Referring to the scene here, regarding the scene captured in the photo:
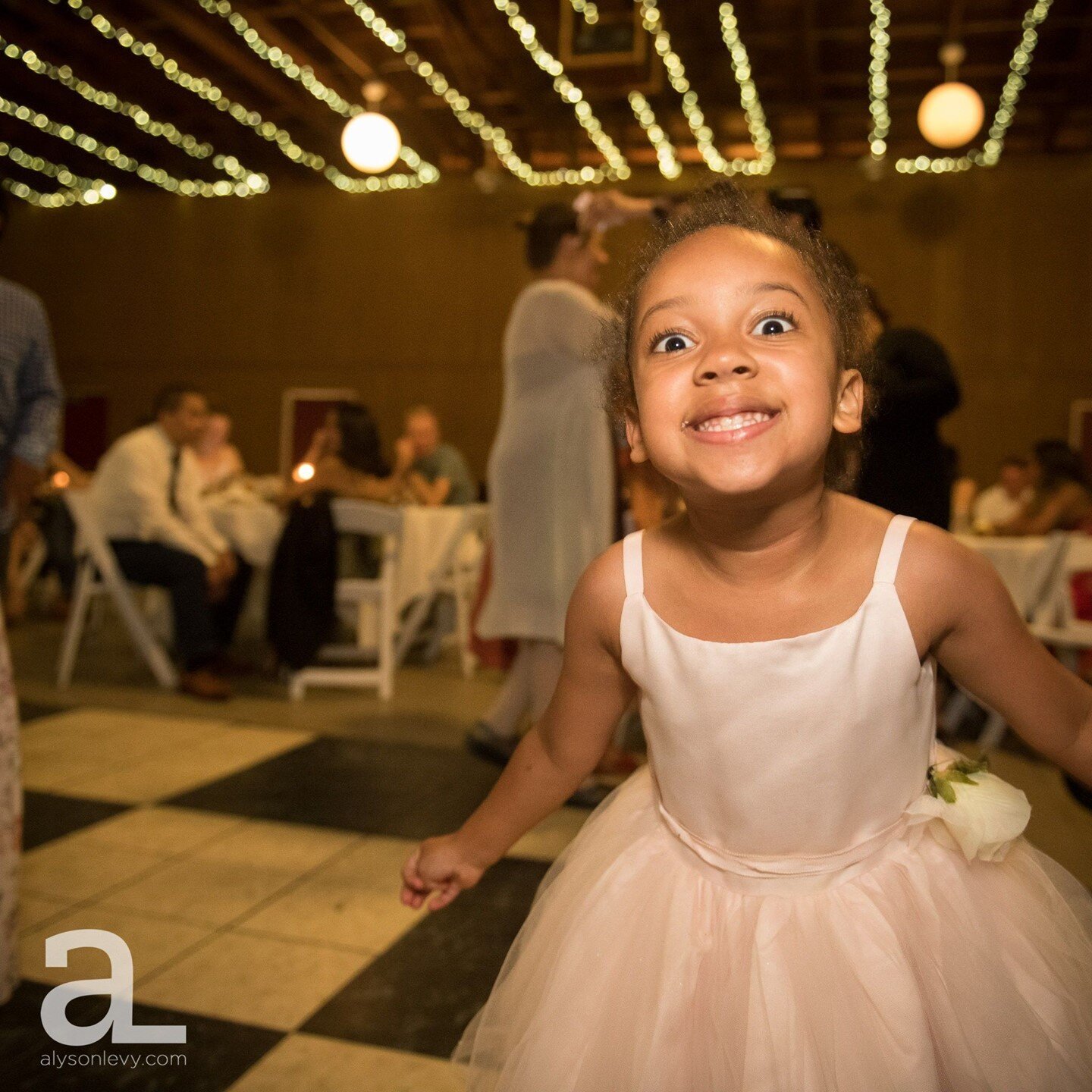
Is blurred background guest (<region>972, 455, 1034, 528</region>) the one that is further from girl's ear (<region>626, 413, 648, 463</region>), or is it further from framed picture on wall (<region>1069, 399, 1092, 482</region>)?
girl's ear (<region>626, 413, 648, 463</region>)

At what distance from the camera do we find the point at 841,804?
935 mm

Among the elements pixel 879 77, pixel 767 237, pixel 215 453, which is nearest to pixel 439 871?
pixel 767 237

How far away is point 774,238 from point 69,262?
11.7 m

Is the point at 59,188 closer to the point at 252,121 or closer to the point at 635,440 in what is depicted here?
the point at 252,121

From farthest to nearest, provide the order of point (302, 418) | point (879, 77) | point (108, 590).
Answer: point (302, 418) < point (879, 77) < point (108, 590)

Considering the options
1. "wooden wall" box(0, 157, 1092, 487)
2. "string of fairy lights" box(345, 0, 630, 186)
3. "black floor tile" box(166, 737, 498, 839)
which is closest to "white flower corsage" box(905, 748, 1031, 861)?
"black floor tile" box(166, 737, 498, 839)

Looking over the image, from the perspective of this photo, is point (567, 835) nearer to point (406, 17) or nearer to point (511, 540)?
point (511, 540)

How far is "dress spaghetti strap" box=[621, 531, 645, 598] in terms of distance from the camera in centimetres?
101

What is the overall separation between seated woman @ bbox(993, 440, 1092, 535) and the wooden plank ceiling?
3077 millimetres

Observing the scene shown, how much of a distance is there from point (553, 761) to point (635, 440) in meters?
0.34

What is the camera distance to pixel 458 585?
547 cm

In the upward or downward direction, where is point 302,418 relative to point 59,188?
A: downward

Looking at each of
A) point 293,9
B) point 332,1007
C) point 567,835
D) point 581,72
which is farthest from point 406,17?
point 332,1007

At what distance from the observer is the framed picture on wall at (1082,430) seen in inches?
325
